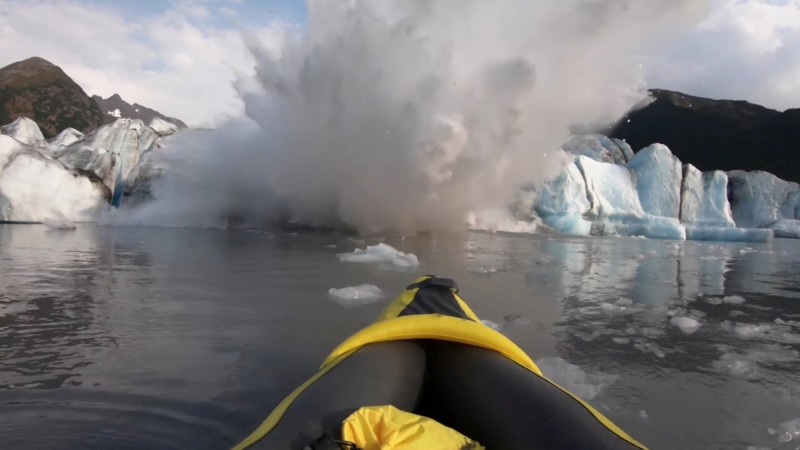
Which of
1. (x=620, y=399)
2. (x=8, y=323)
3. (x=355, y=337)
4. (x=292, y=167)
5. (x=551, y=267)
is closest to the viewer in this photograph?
(x=355, y=337)

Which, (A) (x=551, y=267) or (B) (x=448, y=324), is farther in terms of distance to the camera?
(A) (x=551, y=267)

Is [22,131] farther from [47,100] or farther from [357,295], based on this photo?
[47,100]

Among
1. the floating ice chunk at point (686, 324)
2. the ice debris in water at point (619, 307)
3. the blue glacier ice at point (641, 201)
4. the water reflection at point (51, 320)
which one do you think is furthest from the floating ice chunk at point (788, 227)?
the water reflection at point (51, 320)

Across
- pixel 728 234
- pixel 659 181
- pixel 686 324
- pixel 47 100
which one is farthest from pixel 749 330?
pixel 47 100

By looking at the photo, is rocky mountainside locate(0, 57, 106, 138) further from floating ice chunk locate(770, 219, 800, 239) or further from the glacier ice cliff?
floating ice chunk locate(770, 219, 800, 239)

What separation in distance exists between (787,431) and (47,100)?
98001 mm

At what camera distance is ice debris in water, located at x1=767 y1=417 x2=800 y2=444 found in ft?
5.92

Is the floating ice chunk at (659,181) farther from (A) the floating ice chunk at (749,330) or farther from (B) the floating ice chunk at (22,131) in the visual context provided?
(B) the floating ice chunk at (22,131)

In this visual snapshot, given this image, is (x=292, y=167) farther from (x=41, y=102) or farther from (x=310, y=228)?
(x=41, y=102)

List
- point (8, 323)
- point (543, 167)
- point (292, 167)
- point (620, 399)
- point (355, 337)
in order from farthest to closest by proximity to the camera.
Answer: point (543, 167), point (292, 167), point (8, 323), point (620, 399), point (355, 337)

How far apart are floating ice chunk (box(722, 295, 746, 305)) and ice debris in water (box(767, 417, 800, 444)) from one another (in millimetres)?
3018

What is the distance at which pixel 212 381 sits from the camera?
2178 mm

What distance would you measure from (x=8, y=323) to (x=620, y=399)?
11.0 ft

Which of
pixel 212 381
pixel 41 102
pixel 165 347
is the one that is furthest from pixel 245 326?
pixel 41 102
